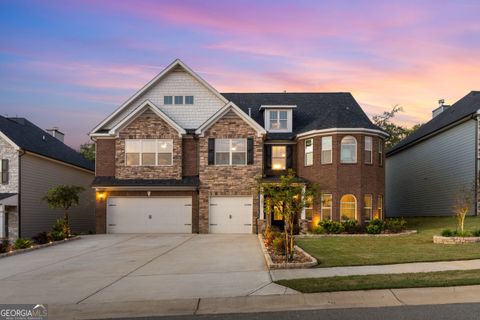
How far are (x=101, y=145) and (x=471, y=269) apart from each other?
20.8 metres

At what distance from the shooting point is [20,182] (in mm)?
26453

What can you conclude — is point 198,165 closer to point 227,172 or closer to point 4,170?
point 227,172

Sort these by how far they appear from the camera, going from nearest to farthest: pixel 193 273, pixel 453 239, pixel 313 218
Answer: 1. pixel 193 273
2. pixel 453 239
3. pixel 313 218

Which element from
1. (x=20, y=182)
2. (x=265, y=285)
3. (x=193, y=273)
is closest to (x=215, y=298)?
(x=265, y=285)

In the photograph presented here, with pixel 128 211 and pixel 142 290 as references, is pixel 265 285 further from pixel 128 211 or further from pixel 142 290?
pixel 128 211

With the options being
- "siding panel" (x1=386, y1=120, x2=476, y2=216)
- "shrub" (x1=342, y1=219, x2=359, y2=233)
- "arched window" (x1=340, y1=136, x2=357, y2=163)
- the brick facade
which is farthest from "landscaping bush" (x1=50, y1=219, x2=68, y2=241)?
"siding panel" (x1=386, y1=120, x2=476, y2=216)

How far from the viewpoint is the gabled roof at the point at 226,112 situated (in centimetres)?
2564

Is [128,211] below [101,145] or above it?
below

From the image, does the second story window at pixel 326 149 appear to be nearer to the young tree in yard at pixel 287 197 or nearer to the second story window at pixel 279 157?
the second story window at pixel 279 157

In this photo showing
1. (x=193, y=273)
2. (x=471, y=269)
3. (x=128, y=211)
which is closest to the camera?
(x=471, y=269)

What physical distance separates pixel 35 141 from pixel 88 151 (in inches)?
1246

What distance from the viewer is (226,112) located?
1016 inches

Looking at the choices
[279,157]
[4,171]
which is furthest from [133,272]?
[4,171]

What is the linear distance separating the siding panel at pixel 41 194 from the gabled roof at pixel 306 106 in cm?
1221
